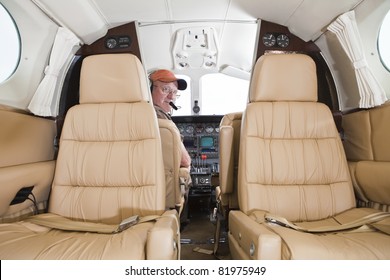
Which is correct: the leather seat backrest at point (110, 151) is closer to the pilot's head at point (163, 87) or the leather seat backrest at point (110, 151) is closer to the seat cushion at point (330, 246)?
the seat cushion at point (330, 246)

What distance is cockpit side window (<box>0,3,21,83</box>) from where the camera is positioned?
5.23 ft

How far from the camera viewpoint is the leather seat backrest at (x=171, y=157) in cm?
178

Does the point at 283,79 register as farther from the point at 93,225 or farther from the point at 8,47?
the point at 8,47

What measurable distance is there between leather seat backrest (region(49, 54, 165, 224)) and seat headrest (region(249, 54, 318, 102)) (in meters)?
0.70

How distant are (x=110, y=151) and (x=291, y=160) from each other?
1077 millimetres

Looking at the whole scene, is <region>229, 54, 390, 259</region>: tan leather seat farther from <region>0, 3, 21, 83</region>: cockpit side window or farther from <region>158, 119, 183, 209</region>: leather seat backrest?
<region>0, 3, 21, 83</region>: cockpit side window

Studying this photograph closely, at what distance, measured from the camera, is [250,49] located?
2812 mm

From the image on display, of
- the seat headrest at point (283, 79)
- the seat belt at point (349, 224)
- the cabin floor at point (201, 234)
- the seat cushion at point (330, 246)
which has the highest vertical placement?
the seat headrest at point (283, 79)

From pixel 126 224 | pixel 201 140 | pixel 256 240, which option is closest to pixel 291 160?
pixel 256 240

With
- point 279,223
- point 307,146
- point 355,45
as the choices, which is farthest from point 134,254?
point 355,45

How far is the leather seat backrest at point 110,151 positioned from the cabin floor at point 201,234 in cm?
84

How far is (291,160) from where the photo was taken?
4.75 feet

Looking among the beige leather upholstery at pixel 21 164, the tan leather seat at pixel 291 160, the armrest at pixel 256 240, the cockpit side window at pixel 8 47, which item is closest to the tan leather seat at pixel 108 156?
the beige leather upholstery at pixel 21 164
